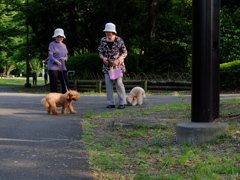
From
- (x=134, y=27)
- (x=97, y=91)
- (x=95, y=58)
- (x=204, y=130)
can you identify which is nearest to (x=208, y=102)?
(x=204, y=130)

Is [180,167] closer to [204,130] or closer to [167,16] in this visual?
[204,130]

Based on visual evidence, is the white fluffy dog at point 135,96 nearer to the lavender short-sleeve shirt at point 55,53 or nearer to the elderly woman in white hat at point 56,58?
the elderly woman in white hat at point 56,58

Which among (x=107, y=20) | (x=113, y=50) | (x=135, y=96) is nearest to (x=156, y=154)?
(x=113, y=50)

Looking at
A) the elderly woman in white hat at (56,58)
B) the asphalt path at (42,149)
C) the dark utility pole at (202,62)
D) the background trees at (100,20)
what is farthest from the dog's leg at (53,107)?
the background trees at (100,20)

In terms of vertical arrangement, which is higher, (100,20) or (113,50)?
(100,20)

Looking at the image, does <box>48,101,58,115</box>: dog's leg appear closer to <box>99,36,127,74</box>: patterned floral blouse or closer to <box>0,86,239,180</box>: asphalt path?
<box>0,86,239,180</box>: asphalt path

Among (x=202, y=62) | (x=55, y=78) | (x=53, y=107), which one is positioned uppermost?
(x=202, y=62)

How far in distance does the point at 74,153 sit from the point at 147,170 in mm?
1103

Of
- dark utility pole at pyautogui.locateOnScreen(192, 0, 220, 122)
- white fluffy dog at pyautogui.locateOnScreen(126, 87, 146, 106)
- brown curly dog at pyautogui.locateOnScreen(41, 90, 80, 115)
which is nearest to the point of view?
dark utility pole at pyautogui.locateOnScreen(192, 0, 220, 122)

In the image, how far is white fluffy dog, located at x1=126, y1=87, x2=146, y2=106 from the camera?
1084cm

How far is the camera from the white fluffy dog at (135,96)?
427 inches

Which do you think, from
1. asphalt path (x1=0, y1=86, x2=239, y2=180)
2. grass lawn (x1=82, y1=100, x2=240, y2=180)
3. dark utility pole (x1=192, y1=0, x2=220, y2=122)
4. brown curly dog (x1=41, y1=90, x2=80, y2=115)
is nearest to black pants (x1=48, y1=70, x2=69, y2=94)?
brown curly dog (x1=41, y1=90, x2=80, y2=115)

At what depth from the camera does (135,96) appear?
1098 centimetres

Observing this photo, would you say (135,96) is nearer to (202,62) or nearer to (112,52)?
(112,52)
